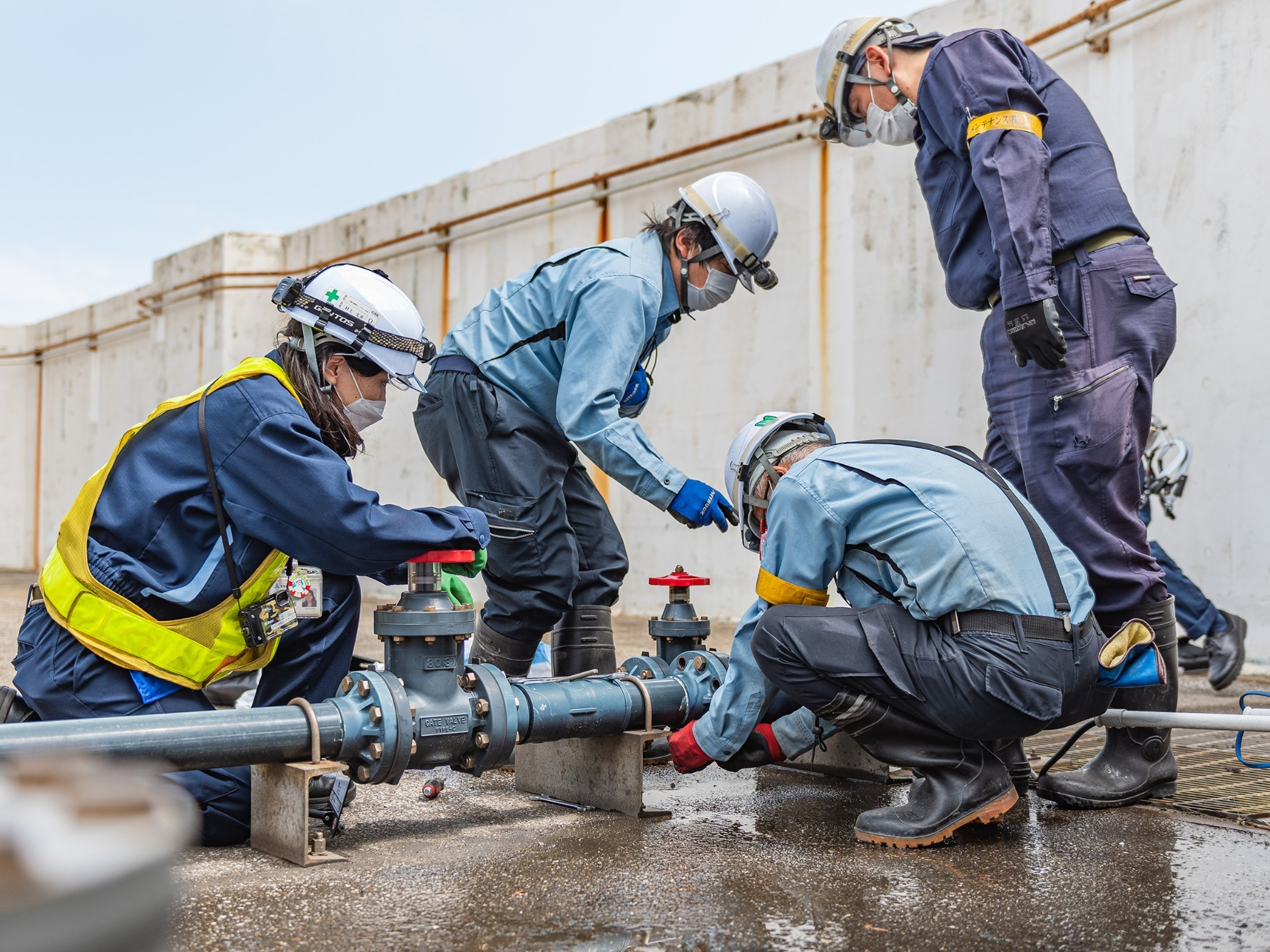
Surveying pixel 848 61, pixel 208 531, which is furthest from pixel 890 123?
pixel 208 531

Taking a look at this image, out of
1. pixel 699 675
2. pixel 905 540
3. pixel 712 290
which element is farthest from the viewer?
pixel 712 290

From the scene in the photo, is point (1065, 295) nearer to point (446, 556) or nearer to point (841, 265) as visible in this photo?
point (446, 556)

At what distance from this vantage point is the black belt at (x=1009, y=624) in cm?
227

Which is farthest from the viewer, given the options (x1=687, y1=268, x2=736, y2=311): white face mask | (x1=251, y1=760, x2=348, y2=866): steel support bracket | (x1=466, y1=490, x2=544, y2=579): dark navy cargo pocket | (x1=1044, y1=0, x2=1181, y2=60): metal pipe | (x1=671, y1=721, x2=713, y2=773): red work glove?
(x1=1044, y1=0, x2=1181, y2=60): metal pipe

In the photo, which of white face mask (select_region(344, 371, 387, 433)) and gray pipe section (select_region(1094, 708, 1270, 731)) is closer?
gray pipe section (select_region(1094, 708, 1270, 731))

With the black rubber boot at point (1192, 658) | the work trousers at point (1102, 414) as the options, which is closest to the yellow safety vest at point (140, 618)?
the work trousers at point (1102, 414)

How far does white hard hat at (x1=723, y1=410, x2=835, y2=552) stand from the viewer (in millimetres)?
2709

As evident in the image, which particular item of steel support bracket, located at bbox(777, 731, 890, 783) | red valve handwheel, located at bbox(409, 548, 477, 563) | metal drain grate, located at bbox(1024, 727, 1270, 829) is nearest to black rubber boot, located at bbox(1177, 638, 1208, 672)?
metal drain grate, located at bbox(1024, 727, 1270, 829)

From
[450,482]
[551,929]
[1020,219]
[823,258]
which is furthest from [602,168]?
[551,929]

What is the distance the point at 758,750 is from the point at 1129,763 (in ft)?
2.82

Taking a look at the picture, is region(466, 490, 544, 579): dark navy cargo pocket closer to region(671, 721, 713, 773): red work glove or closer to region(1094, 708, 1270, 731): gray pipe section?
region(671, 721, 713, 773): red work glove

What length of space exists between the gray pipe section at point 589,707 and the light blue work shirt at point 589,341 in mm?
518

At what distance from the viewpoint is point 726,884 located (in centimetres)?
203

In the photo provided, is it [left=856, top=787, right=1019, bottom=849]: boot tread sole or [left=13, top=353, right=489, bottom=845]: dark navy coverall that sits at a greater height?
[left=13, top=353, right=489, bottom=845]: dark navy coverall
